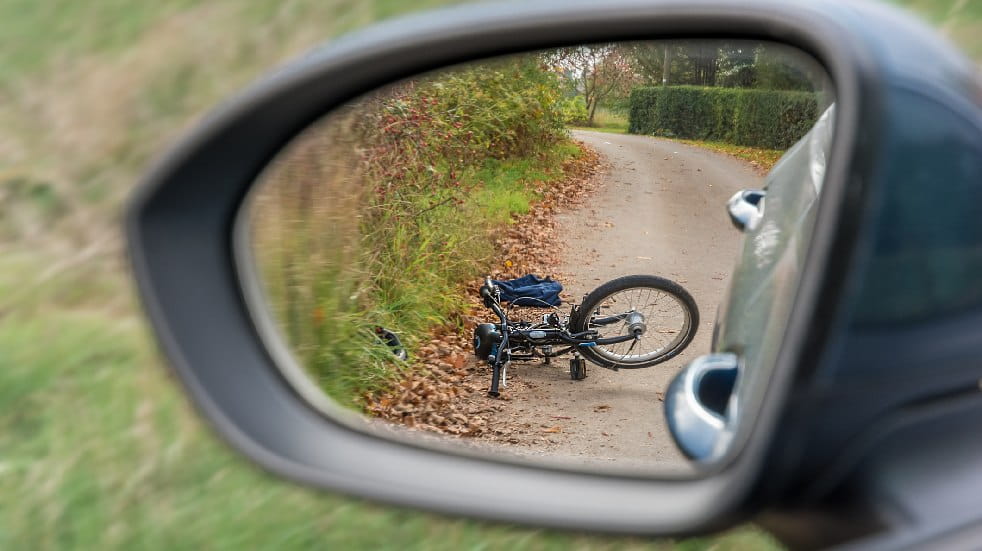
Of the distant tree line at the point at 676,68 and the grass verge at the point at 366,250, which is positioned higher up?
the distant tree line at the point at 676,68

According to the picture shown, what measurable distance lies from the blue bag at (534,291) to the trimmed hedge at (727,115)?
32cm

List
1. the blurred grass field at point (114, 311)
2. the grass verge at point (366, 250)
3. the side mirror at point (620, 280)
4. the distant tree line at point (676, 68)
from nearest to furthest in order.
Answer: the side mirror at point (620, 280) < the distant tree line at point (676, 68) < the grass verge at point (366, 250) < the blurred grass field at point (114, 311)

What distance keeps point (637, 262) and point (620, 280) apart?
48mm

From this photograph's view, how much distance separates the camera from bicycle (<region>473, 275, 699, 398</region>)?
1.55m

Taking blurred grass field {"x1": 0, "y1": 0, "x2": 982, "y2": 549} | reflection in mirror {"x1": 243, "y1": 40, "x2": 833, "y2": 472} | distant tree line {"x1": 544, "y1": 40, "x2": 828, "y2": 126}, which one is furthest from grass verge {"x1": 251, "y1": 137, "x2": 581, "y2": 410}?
blurred grass field {"x1": 0, "y1": 0, "x2": 982, "y2": 549}

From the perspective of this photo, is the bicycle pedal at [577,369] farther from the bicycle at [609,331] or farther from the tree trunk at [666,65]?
the tree trunk at [666,65]

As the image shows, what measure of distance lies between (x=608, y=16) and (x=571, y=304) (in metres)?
0.50

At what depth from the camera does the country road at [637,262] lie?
149 cm

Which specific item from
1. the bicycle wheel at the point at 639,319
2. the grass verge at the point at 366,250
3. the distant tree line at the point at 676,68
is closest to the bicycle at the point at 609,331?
the bicycle wheel at the point at 639,319

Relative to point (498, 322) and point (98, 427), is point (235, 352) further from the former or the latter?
point (98, 427)

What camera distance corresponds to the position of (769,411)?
1.28 meters

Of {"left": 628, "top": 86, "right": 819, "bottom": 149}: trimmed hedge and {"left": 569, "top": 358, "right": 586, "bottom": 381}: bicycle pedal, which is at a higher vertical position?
{"left": 628, "top": 86, "right": 819, "bottom": 149}: trimmed hedge

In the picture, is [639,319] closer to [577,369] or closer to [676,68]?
[577,369]

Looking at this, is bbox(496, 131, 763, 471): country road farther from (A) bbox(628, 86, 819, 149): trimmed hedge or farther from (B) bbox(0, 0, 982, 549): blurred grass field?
(B) bbox(0, 0, 982, 549): blurred grass field
